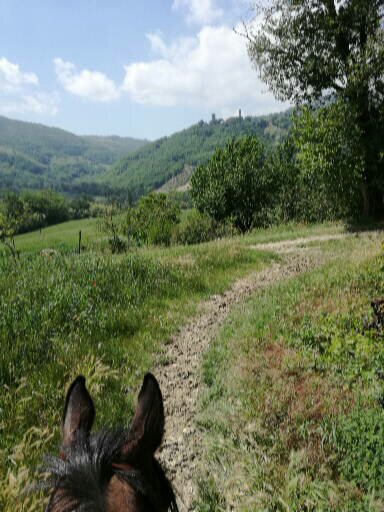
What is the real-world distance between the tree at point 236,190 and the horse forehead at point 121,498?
113ft

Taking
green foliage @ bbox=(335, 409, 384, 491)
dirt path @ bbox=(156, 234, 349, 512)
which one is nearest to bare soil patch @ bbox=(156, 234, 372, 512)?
dirt path @ bbox=(156, 234, 349, 512)

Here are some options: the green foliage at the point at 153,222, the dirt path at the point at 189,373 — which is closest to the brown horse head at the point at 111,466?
the dirt path at the point at 189,373

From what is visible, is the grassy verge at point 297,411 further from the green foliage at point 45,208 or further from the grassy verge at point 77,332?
the green foliage at point 45,208

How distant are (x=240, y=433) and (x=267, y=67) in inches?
886

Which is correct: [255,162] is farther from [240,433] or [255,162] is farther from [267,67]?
[240,433]

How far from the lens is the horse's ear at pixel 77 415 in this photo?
2.28 metres

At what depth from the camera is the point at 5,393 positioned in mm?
6504

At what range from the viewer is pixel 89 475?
187cm

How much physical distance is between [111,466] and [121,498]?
16cm

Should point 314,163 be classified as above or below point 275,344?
above

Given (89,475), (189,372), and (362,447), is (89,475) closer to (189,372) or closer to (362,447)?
(362,447)

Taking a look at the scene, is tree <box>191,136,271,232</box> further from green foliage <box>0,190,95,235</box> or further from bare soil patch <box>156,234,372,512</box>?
green foliage <box>0,190,95,235</box>

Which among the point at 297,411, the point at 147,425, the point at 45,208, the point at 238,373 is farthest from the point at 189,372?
the point at 45,208

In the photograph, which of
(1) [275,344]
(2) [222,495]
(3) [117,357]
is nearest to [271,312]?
(1) [275,344]
